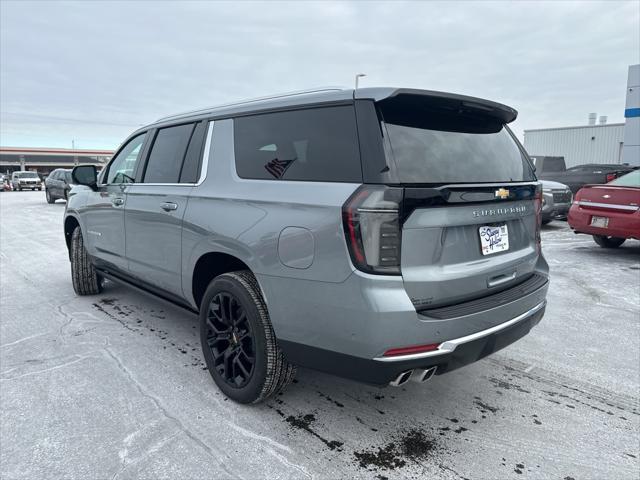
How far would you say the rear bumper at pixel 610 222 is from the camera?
668 centimetres

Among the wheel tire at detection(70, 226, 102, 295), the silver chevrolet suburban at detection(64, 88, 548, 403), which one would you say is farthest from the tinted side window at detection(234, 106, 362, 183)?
the wheel tire at detection(70, 226, 102, 295)

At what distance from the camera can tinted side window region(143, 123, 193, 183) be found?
3.52 meters

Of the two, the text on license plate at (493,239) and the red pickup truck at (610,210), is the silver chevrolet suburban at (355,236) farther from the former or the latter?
the red pickup truck at (610,210)

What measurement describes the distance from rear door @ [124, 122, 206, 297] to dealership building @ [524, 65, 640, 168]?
22.3 metres

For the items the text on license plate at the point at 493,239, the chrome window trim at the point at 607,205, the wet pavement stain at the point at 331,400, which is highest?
the text on license plate at the point at 493,239

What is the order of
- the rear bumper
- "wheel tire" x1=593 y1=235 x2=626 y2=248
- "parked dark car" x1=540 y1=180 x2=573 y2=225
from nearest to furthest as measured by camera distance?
the rear bumper, "wheel tire" x1=593 y1=235 x2=626 y2=248, "parked dark car" x1=540 y1=180 x2=573 y2=225

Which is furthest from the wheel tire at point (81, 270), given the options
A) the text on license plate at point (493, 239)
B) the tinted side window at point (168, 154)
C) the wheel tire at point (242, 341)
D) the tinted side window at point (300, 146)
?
the text on license plate at point (493, 239)

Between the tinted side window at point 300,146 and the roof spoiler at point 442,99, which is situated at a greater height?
the roof spoiler at point 442,99

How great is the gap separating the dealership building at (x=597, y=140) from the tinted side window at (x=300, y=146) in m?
22.4

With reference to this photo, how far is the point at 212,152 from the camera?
3.18m

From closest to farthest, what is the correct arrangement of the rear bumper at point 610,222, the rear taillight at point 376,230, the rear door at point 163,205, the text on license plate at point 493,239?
the rear taillight at point 376,230, the text on license plate at point 493,239, the rear door at point 163,205, the rear bumper at point 610,222

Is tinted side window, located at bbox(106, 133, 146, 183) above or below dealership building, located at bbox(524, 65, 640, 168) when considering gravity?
below

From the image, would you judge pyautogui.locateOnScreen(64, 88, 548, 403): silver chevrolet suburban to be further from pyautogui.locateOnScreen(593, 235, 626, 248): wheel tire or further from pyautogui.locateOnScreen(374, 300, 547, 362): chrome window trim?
pyautogui.locateOnScreen(593, 235, 626, 248): wheel tire

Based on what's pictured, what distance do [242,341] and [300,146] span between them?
1257 mm
